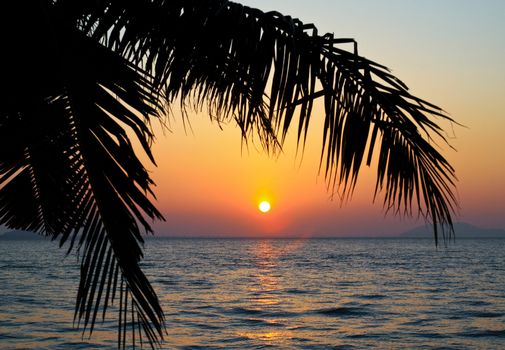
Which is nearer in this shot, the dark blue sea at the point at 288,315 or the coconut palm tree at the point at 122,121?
the coconut palm tree at the point at 122,121

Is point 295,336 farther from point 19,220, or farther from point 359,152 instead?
point 359,152

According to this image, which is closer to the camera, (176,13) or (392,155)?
(392,155)

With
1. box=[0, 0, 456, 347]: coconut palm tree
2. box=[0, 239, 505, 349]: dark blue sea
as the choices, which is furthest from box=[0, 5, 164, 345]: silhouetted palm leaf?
box=[0, 239, 505, 349]: dark blue sea

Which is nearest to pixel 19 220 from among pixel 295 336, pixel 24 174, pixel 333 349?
pixel 24 174

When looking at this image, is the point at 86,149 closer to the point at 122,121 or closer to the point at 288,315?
the point at 122,121

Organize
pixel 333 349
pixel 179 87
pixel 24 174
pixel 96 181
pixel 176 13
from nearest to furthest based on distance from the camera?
pixel 96 181, pixel 176 13, pixel 179 87, pixel 24 174, pixel 333 349

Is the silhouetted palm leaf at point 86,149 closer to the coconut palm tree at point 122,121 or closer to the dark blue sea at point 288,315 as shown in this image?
the coconut palm tree at point 122,121

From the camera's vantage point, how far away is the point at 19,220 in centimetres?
492

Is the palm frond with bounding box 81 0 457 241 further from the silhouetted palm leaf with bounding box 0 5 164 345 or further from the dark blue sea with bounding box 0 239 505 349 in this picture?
the dark blue sea with bounding box 0 239 505 349

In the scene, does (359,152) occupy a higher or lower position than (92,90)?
lower

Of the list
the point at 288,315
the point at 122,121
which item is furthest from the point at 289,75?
the point at 288,315

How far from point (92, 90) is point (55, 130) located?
0.22 metres

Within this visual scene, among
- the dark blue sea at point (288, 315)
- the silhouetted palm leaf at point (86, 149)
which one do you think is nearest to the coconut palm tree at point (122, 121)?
the silhouetted palm leaf at point (86, 149)

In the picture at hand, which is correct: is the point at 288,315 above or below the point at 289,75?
below
